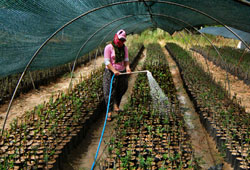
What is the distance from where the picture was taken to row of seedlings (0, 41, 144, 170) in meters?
2.80

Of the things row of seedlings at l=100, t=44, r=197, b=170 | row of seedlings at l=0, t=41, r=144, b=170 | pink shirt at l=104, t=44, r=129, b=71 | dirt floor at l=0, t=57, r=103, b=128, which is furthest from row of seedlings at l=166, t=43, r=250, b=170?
dirt floor at l=0, t=57, r=103, b=128

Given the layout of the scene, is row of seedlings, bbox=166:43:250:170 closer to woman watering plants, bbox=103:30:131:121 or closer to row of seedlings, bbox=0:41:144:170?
woman watering plants, bbox=103:30:131:121

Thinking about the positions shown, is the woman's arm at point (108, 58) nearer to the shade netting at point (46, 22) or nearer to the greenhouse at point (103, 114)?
the greenhouse at point (103, 114)

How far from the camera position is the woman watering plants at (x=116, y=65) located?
4.13 m

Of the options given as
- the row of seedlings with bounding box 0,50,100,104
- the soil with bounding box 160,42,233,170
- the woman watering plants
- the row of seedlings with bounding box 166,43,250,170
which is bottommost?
the soil with bounding box 160,42,233,170

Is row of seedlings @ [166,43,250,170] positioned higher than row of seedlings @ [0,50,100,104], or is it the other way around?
row of seedlings @ [0,50,100,104]

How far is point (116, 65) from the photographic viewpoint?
4.35 metres

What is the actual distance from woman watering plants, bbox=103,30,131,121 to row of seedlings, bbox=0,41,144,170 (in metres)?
0.47

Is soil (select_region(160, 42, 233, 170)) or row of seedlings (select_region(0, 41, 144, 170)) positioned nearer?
row of seedlings (select_region(0, 41, 144, 170))

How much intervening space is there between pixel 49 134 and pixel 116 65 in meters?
A: 1.63

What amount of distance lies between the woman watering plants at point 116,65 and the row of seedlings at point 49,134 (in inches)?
18.4

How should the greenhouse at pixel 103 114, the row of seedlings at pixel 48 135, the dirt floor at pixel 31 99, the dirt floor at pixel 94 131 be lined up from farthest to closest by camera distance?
the dirt floor at pixel 31 99
the dirt floor at pixel 94 131
the greenhouse at pixel 103 114
the row of seedlings at pixel 48 135

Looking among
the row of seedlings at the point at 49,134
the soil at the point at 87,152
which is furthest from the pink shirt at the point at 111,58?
the soil at the point at 87,152

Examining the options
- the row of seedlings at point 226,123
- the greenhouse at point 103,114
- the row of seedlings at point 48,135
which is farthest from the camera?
the row of seedlings at point 226,123
